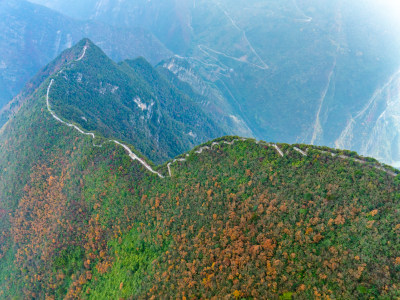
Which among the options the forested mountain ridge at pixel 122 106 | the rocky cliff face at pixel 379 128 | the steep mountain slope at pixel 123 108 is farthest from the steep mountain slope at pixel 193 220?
the rocky cliff face at pixel 379 128

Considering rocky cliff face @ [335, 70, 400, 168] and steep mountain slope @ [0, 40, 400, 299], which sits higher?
rocky cliff face @ [335, 70, 400, 168]

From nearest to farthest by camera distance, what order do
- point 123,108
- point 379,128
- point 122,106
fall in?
point 123,108
point 122,106
point 379,128

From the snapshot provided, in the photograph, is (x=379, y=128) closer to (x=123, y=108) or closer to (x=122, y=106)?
(x=123, y=108)

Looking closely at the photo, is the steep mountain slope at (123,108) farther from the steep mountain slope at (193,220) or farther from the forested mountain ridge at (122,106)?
the steep mountain slope at (193,220)

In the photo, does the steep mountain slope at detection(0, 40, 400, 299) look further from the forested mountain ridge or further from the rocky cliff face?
the rocky cliff face

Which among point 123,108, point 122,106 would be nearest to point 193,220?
point 123,108

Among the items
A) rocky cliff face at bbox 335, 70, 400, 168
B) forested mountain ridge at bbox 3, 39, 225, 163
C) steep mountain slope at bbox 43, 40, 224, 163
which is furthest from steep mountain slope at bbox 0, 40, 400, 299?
rocky cliff face at bbox 335, 70, 400, 168

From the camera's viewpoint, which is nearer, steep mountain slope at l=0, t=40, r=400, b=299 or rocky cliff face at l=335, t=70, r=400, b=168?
steep mountain slope at l=0, t=40, r=400, b=299

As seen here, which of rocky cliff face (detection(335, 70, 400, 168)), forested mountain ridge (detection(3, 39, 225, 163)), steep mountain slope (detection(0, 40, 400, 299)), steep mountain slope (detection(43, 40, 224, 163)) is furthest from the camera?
rocky cliff face (detection(335, 70, 400, 168))
